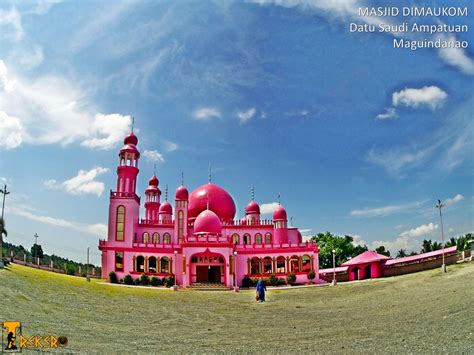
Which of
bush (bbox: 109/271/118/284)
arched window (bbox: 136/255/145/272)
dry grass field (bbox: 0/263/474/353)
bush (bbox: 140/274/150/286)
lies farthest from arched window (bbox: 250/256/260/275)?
dry grass field (bbox: 0/263/474/353)

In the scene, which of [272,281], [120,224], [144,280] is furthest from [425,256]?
[120,224]

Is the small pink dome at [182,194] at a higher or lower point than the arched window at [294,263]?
higher

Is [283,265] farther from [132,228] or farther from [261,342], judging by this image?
[261,342]

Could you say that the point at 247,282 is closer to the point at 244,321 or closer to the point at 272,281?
the point at 272,281

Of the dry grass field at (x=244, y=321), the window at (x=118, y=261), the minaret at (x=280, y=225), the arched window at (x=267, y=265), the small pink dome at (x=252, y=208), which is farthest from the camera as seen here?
the small pink dome at (x=252, y=208)

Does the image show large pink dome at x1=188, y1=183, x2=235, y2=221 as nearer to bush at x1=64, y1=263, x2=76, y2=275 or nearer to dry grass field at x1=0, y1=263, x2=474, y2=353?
bush at x1=64, y1=263, x2=76, y2=275

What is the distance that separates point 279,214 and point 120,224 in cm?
1596

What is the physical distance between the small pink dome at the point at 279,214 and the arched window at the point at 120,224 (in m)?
15.4

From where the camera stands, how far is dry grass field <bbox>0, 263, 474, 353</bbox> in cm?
998

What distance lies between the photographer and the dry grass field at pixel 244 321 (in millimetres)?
9984

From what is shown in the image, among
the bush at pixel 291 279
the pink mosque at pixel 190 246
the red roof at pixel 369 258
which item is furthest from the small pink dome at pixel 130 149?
the red roof at pixel 369 258

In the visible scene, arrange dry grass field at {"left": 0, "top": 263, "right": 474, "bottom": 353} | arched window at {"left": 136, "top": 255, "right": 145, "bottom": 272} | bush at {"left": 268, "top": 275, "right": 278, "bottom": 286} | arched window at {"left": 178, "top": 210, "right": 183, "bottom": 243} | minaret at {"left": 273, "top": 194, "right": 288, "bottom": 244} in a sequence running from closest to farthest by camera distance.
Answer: dry grass field at {"left": 0, "top": 263, "right": 474, "bottom": 353} < bush at {"left": 268, "top": 275, "right": 278, "bottom": 286} < arched window at {"left": 136, "top": 255, "right": 145, "bottom": 272} < arched window at {"left": 178, "top": 210, "right": 183, "bottom": 243} < minaret at {"left": 273, "top": 194, "right": 288, "bottom": 244}

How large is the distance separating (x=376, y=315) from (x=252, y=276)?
73.3ft

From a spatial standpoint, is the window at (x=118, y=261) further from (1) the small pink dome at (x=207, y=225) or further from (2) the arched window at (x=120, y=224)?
(1) the small pink dome at (x=207, y=225)
